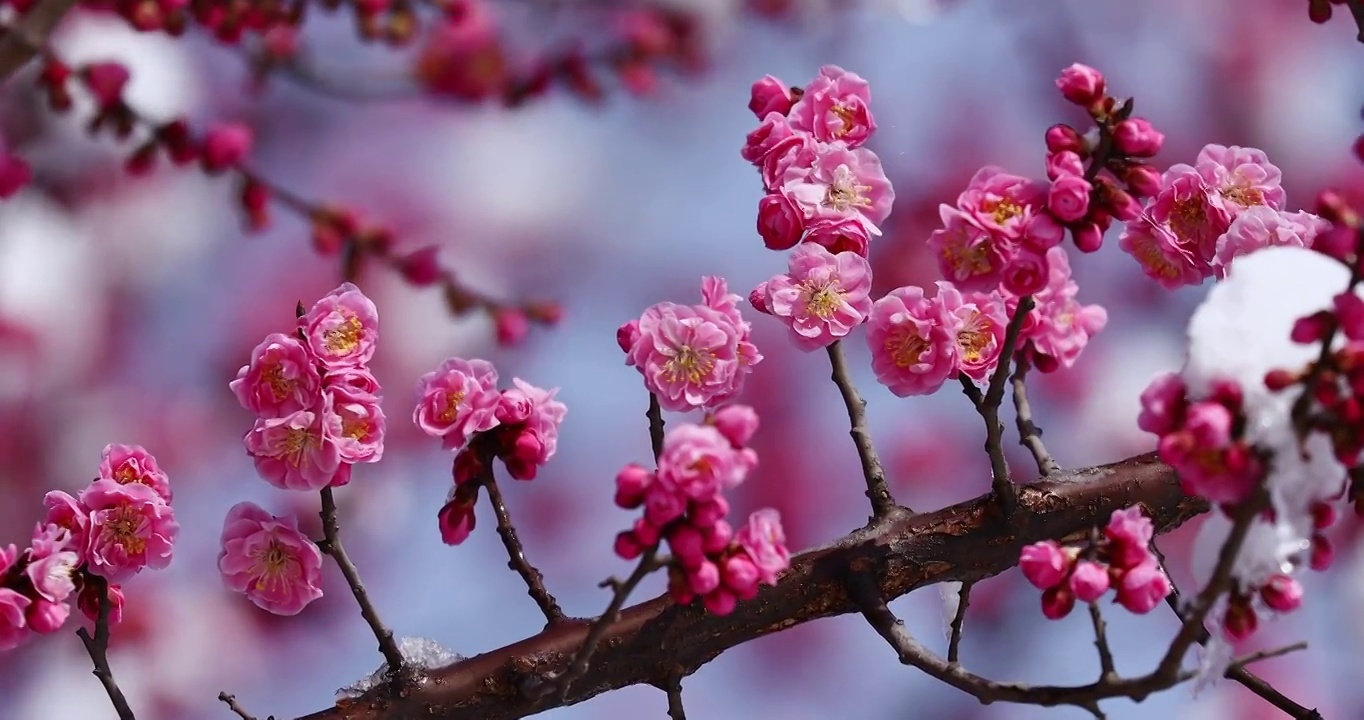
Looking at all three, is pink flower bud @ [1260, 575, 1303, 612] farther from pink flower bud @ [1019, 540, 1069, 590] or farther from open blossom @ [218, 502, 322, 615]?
open blossom @ [218, 502, 322, 615]

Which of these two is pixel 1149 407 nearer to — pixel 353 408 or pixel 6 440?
pixel 353 408

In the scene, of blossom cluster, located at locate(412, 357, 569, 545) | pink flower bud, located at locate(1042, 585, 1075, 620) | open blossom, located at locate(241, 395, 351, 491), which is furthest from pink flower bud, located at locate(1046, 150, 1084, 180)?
open blossom, located at locate(241, 395, 351, 491)

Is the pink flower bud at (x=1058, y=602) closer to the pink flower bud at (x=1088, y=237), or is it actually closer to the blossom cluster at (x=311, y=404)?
the pink flower bud at (x=1088, y=237)

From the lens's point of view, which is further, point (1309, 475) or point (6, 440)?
point (6, 440)

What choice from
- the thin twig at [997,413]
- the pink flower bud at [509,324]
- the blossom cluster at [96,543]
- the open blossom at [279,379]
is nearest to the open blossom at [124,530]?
the blossom cluster at [96,543]

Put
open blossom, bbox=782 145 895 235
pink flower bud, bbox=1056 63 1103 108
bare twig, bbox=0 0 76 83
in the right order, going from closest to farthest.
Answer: bare twig, bbox=0 0 76 83
pink flower bud, bbox=1056 63 1103 108
open blossom, bbox=782 145 895 235

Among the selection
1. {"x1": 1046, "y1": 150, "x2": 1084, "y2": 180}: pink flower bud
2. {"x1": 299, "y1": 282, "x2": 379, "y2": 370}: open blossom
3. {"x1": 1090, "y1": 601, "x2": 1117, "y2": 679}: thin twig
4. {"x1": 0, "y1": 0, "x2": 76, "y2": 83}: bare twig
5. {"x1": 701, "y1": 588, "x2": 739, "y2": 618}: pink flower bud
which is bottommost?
{"x1": 1090, "y1": 601, "x2": 1117, "y2": 679}: thin twig

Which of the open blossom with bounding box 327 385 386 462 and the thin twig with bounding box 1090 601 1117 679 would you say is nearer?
the thin twig with bounding box 1090 601 1117 679

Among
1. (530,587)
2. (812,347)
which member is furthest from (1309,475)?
(530,587)
